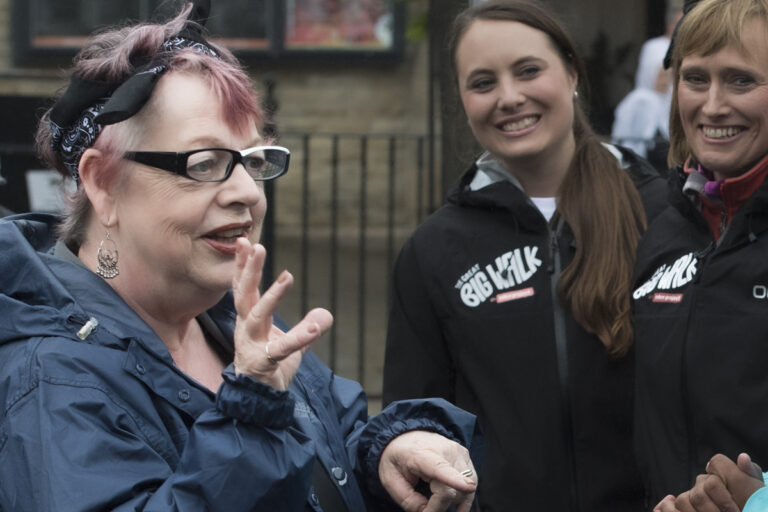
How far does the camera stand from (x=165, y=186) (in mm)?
2283

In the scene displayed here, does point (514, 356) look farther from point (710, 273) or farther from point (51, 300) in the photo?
point (51, 300)

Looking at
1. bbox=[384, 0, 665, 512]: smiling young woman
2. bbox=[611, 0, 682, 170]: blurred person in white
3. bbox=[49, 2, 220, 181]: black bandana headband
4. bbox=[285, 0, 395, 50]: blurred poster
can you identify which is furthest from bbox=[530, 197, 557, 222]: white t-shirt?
bbox=[285, 0, 395, 50]: blurred poster

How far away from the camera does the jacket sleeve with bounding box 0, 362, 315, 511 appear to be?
197 cm

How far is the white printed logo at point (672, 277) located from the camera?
282 centimetres

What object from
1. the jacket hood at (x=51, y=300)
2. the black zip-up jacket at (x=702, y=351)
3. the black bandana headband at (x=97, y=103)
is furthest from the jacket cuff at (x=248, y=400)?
the black zip-up jacket at (x=702, y=351)

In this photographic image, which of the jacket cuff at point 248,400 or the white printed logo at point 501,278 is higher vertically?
the jacket cuff at point 248,400

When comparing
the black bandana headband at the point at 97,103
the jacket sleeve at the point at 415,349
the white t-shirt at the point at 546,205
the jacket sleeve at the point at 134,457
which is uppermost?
the black bandana headband at the point at 97,103

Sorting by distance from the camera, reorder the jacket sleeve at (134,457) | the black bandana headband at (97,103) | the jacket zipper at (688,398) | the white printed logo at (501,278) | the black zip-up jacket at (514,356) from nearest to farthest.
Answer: the jacket sleeve at (134,457)
the black bandana headband at (97,103)
the jacket zipper at (688,398)
the black zip-up jacket at (514,356)
the white printed logo at (501,278)

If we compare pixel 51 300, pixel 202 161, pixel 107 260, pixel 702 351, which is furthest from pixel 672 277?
pixel 51 300

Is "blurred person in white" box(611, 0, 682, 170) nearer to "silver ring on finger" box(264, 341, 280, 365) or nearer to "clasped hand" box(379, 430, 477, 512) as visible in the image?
"clasped hand" box(379, 430, 477, 512)

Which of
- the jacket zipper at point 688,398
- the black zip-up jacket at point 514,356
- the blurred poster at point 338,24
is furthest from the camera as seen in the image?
the blurred poster at point 338,24

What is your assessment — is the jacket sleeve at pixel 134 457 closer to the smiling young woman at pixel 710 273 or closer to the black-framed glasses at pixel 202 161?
the black-framed glasses at pixel 202 161

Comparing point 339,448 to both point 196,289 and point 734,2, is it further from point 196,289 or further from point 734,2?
point 734,2

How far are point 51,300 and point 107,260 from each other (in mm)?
198
